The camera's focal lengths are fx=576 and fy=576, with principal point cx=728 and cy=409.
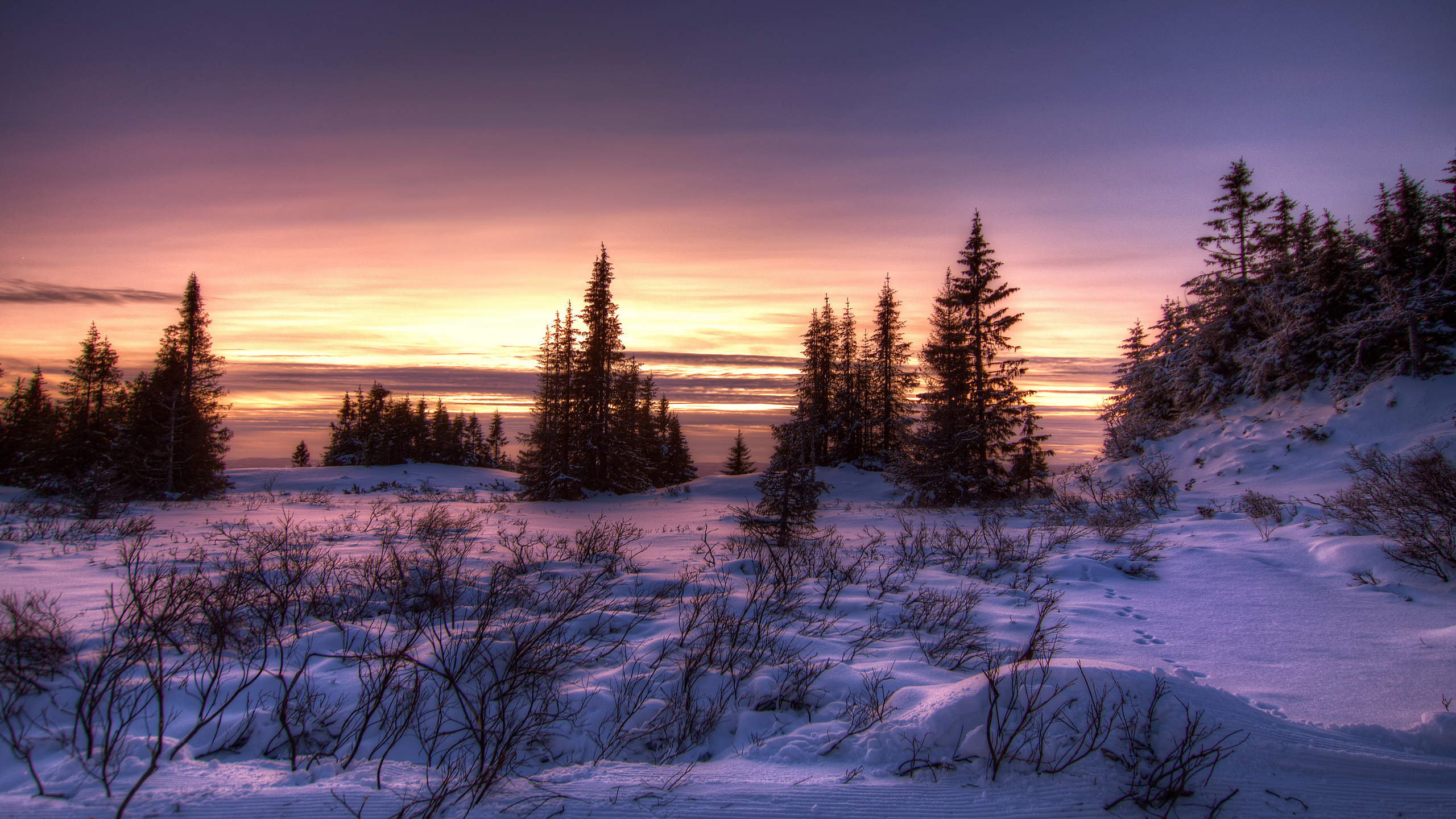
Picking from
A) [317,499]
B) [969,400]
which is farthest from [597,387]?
→ [969,400]

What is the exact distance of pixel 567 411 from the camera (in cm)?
2452

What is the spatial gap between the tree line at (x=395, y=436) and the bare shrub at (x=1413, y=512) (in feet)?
162

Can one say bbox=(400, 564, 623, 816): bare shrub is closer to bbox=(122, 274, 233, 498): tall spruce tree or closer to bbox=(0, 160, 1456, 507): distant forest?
bbox=(0, 160, 1456, 507): distant forest

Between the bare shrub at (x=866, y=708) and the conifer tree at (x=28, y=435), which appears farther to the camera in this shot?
the conifer tree at (x=28, y=435)

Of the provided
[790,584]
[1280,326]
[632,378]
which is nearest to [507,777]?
[790,584]

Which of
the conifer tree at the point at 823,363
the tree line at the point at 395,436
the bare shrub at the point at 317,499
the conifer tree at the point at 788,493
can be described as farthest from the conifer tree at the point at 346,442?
the conifer tree at the point at 788,493

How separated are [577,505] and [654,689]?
1860 cm

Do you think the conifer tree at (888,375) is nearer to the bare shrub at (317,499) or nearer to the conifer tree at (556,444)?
the conifer tree at (556,444)

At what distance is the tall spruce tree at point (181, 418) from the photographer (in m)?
21.9

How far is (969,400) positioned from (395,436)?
43862 mm

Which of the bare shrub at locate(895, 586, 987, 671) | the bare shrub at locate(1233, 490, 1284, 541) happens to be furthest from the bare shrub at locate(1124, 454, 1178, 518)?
the bare shrub at locate(895, 586, 987, 671)

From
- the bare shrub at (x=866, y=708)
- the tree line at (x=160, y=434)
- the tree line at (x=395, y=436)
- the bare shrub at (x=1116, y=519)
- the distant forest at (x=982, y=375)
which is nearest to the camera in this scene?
the bare shrub at (x=866, y=708)

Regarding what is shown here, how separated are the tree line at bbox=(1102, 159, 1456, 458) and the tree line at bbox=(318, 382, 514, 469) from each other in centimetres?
4828

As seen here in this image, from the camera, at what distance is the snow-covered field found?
262 centimetres
